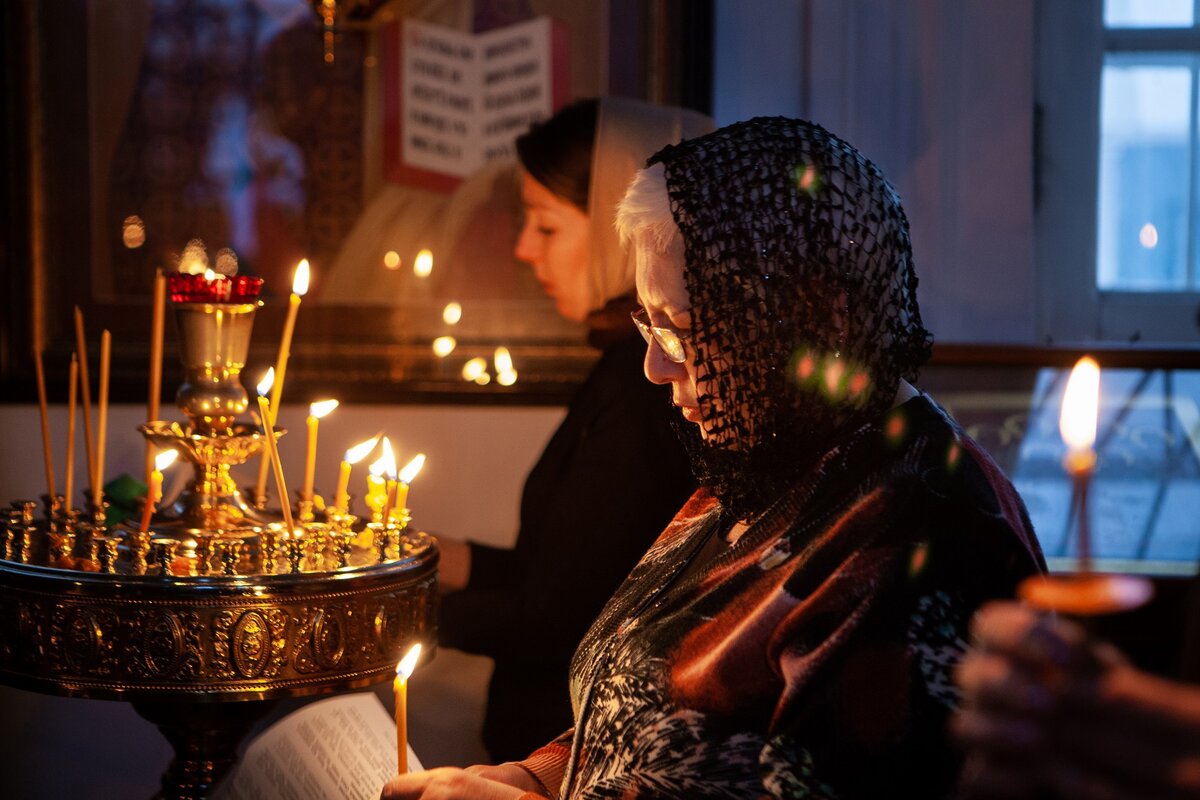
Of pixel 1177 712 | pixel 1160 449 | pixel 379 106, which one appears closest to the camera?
pixel 1177 712

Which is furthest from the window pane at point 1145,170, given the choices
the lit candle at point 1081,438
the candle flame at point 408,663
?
the lit candle at point 1081,438

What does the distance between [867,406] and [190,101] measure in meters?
1.98

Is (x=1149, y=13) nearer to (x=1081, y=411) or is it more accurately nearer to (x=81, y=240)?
(x=81, y=240)

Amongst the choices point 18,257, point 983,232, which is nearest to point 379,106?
point 18,257

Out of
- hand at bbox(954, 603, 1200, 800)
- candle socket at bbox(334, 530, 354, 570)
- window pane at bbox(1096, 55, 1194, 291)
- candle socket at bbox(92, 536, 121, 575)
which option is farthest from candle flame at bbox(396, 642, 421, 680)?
window pane at bbox(1096, 55, 1194, 291)

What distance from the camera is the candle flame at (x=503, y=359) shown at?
280cm

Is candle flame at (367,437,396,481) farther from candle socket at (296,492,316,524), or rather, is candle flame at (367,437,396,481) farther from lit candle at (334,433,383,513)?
candle socket at (296,492,316,524)

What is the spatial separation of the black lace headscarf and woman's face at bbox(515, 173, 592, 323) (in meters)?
0.95

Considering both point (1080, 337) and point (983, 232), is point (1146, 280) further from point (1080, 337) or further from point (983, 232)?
point (983, 232)

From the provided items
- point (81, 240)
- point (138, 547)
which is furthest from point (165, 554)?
point (81, 240)

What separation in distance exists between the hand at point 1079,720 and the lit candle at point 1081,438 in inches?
3.9

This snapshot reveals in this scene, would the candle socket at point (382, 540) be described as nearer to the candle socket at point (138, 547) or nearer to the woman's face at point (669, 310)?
the candle socket at point (138, 547)

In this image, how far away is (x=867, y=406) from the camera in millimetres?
1269

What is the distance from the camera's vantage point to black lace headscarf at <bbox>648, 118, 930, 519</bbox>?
1.26 m
